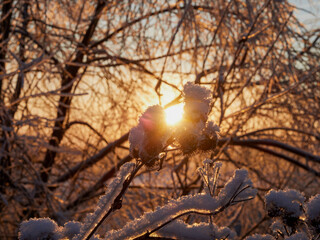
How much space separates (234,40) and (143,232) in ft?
10.1

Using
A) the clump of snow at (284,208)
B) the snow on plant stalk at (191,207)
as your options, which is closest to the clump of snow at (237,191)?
the snow on plant stalk at (191,207)

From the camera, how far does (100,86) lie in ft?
17.9

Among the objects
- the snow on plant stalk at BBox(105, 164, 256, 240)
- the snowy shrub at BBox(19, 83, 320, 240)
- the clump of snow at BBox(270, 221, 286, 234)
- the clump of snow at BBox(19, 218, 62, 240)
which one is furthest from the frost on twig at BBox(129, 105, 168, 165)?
the clump of snow at BBox(270, 221, 286, 234)

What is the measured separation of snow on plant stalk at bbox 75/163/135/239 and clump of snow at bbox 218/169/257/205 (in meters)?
0.20

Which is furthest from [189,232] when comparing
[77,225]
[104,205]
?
[77,225]

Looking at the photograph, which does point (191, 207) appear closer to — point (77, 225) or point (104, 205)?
point (104, 205)

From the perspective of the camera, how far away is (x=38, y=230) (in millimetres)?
851

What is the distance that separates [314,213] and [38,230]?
59 centimetres

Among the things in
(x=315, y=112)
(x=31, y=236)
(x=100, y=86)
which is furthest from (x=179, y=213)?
(x=100, y=86)

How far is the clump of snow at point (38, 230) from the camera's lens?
33.4 inches

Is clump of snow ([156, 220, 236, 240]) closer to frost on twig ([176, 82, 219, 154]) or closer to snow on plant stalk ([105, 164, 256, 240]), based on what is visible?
snow on plant stalk ([105, 164, 256, 240])

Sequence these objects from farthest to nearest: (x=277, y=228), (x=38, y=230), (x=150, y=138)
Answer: (x=277, y=228) < (x=38, y=230) < (x=150, y=138)

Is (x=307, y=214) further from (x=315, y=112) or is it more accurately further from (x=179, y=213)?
(x=315, y=112)

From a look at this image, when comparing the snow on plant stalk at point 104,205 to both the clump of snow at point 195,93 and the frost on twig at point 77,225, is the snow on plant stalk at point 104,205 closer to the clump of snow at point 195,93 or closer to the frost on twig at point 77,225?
the frost on twig at point 77,225
